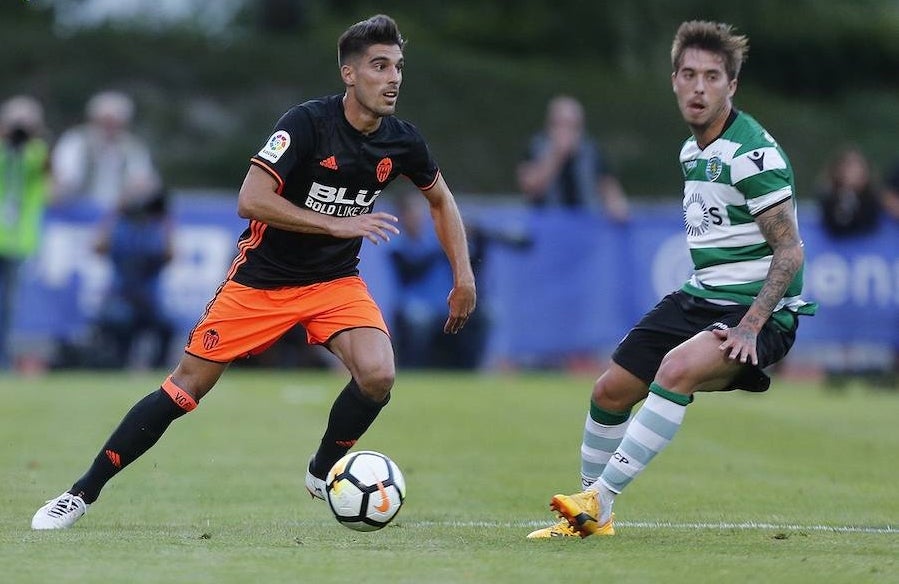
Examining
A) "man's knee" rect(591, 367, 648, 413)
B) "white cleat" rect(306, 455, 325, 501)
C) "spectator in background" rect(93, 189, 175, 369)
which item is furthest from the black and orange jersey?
"spectator in background" rect(93, 189, 175, 369)

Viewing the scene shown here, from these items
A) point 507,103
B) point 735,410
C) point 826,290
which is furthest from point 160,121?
point 735,410

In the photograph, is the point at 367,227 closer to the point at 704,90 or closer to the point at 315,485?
the point at 315,485

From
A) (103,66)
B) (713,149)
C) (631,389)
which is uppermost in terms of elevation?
(103,66)

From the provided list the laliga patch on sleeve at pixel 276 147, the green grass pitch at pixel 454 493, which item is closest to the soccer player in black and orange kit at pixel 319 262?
the laliga patch on sleeve at pixel 276 147

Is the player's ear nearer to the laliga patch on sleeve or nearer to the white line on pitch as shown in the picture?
the laliga patch on sleeve

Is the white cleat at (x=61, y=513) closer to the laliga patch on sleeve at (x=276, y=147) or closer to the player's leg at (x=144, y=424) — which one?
the player's leg at (x=144, y=424)

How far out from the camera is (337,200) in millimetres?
7988

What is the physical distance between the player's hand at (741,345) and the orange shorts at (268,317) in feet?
5.77

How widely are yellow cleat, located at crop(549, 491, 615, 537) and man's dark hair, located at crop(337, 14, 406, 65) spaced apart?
2.36m

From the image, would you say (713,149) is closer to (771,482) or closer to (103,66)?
(771,482)

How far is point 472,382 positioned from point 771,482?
Answer: 7443mm

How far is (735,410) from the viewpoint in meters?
14.8

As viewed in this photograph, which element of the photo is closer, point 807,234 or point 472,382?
point 472,382

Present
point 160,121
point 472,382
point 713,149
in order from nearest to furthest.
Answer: point 713,149, point 472,382, point 160,121
